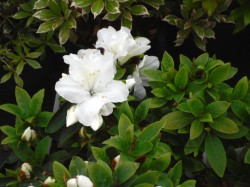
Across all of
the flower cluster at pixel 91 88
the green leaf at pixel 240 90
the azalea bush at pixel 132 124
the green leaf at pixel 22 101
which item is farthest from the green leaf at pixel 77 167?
the green leaf at pixel 240 90

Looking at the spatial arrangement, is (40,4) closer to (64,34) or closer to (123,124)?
(64,34)

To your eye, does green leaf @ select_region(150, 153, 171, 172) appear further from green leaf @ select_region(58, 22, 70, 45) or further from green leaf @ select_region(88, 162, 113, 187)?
green leaf @ select_region(58, 22, 70, 45)

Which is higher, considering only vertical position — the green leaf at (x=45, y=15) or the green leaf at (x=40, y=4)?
the green leaf at (x=40, y=4)

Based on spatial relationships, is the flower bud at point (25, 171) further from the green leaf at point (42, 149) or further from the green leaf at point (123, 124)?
the green leaf at point (123, 124)

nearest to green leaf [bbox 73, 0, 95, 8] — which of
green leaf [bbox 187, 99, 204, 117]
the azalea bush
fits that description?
the azalea bush

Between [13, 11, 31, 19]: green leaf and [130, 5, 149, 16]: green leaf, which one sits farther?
[13, 11, 31, 19]: green leaf

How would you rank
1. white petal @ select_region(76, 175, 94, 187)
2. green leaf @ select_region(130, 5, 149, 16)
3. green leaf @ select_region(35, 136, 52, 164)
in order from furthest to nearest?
green leaf @ select_region(130, 5, 149, 16) < green leaf @ select_region(35, 136, 52, 164) < white petal @ select_region(76, 175, 94, 187)
